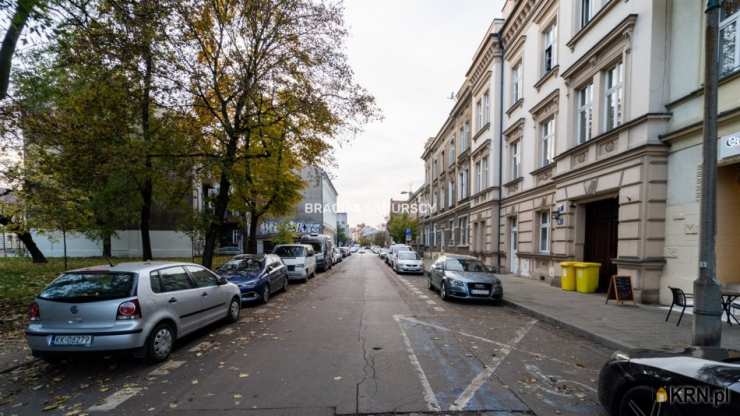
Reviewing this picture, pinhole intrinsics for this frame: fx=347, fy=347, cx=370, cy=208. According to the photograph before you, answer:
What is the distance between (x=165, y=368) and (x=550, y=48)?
1761cm

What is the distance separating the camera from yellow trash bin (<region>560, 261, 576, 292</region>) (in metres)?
12.0

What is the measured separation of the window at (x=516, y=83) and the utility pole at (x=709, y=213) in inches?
539

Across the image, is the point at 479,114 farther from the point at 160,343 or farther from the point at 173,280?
the point at 160,343

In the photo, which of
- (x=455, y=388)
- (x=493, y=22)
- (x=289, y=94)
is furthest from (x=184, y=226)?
(x=493, y=22)

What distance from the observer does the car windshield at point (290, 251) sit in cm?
1677

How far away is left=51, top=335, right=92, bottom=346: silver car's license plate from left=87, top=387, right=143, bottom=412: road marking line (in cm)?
98

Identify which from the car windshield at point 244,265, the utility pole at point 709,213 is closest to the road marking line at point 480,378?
the utility pole at point 709,213

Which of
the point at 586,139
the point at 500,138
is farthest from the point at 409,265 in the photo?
the point at 586,139

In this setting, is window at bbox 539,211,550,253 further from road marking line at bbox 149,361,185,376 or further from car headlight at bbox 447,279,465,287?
road marking line at bbox 149,361,185,376

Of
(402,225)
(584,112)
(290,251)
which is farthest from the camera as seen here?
(402,225)

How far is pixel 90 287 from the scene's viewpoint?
5.01m

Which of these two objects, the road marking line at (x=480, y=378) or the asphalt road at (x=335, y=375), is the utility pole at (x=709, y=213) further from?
the road marking line at (x=480, y=378)

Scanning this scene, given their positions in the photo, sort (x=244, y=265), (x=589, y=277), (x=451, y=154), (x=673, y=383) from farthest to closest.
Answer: (x=451, y=154) → (x=589, y=277) → (x=244, y=265) → (x=673, y=383)

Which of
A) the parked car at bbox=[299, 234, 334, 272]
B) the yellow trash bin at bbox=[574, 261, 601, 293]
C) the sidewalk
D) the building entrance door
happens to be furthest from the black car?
the parked car at bbox=[299, 234, 334, 272]
